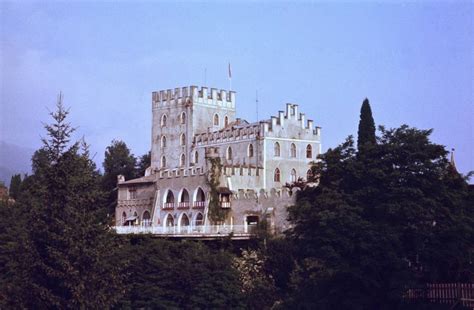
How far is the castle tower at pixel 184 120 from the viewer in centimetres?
6594

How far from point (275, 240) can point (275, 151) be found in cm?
1341

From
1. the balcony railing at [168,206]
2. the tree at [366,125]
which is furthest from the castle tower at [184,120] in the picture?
the tree at [366,125]

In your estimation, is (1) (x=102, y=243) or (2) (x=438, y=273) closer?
(1) (x=102, y=243)

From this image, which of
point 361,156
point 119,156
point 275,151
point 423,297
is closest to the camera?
point 423,297

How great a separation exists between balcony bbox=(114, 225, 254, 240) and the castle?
64 millimetres

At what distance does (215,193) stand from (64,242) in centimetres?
2809

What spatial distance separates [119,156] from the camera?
249 feet

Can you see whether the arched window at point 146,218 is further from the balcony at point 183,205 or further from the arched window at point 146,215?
the balcony at point 183,205

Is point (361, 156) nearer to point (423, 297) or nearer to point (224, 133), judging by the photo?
point (423, 297)

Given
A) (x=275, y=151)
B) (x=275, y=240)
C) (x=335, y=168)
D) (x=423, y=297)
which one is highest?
(x=275, y=151)

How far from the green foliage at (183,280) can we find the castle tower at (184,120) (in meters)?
18.2

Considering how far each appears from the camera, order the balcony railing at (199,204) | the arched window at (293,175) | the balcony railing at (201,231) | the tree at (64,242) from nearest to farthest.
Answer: the tree at (64,242) → the balcony railing at (201,231) → the balcony railing at (199,204) → the arched window at (293,175)

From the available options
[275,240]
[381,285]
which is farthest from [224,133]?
[381,285]

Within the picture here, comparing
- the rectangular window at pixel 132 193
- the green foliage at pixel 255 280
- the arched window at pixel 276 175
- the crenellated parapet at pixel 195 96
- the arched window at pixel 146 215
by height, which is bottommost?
the green foliage at pixel 255 280
